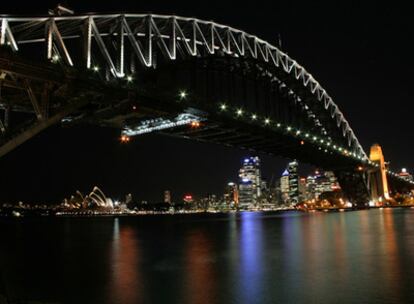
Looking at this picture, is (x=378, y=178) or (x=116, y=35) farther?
(x=378, y=178)

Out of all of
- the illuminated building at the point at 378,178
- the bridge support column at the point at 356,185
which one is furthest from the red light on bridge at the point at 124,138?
the illuminated building at the point at 378,178

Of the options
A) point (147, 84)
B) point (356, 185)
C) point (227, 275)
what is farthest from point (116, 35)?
point (356, 185)

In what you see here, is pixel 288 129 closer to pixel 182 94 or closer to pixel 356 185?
pixel 182 94

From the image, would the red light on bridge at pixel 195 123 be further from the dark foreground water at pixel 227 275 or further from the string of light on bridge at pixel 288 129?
the dark foreground water at pixel 227 275

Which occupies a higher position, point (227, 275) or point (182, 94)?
point (182, 94)

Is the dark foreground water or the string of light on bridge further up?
the string of light on bridge

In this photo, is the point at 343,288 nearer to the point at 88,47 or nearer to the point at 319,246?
the point at 319,246

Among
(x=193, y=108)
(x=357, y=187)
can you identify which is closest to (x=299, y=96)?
(x=357, y=187)

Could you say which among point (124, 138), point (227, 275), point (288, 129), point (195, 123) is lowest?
point (227, 275)

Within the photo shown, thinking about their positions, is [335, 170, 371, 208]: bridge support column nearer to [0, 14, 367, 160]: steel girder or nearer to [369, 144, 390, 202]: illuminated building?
[369, 144, 390, 202]: illuminated building

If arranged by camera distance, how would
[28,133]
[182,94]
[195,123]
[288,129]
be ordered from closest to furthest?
[28,133]
[182,94]
[195,123]
[288,129]

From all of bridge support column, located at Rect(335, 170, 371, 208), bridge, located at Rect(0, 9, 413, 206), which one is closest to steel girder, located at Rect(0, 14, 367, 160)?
bridge, located at Rect(0, 9, 413, 206)
